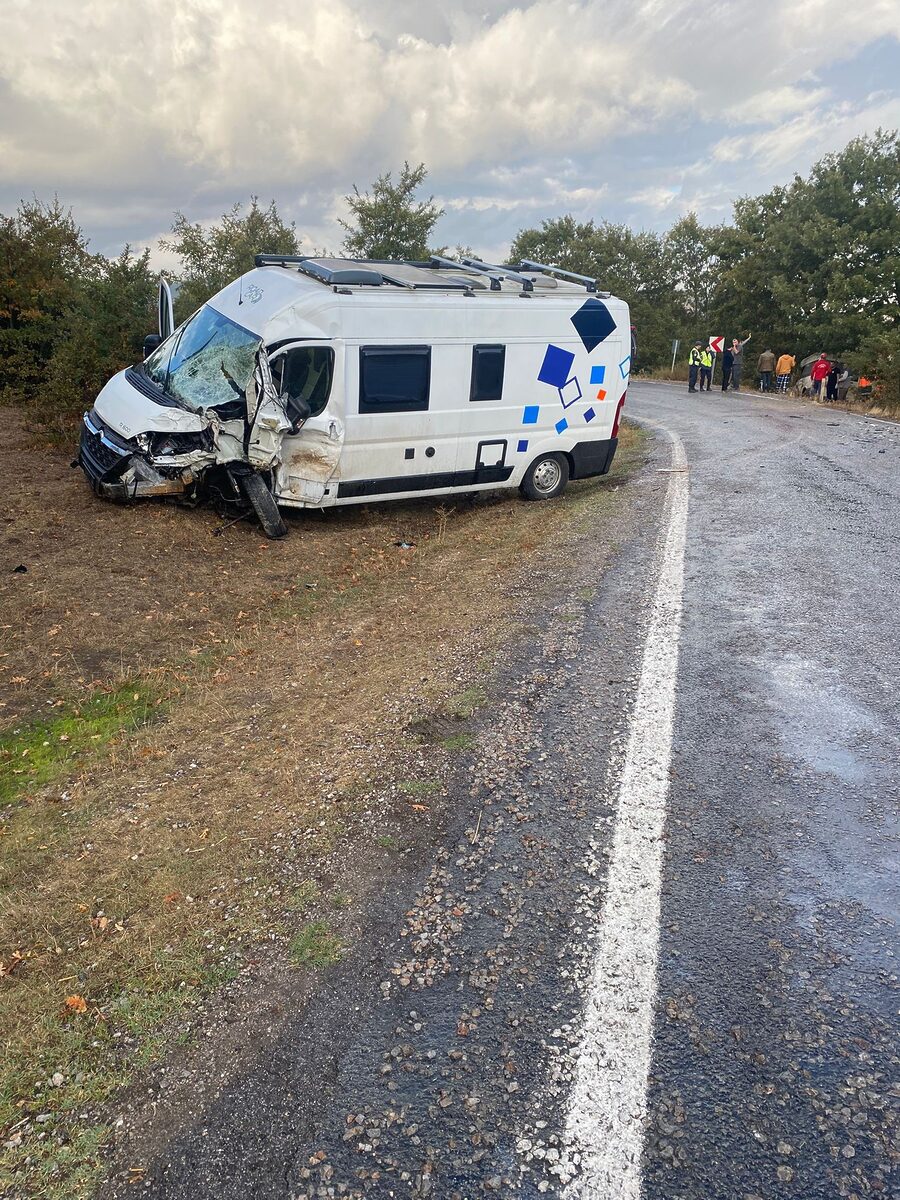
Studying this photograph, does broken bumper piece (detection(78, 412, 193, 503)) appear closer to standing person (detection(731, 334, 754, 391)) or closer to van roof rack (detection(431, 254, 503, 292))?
van roof rack (detection(431, 254, 503, 292))

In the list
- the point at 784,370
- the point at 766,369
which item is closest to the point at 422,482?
the point at 784,370

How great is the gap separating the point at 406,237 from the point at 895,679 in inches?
1120

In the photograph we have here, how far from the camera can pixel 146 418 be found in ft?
26.7

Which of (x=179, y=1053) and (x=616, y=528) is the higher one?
(x=616, y=528)

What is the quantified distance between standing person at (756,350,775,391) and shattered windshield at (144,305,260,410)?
2345 centimetres

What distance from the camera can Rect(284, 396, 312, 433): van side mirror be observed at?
329 inches

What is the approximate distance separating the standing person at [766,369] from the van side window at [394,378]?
2235 cm

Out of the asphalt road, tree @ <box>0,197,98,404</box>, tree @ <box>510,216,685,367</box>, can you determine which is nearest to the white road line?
the asphalt road

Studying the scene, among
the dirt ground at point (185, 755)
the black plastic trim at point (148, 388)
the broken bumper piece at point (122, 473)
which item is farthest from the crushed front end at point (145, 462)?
the black plastic trim at point (148, 388)

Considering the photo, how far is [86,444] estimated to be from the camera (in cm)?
884

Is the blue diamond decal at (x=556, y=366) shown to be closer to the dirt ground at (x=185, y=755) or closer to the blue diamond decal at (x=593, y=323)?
the blue diamond decal at (x=593, y=323)

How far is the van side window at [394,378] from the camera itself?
28.4 ft

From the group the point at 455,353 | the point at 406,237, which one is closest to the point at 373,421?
the point at 455,353

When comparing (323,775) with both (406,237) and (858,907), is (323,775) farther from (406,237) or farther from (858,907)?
(406,237)
